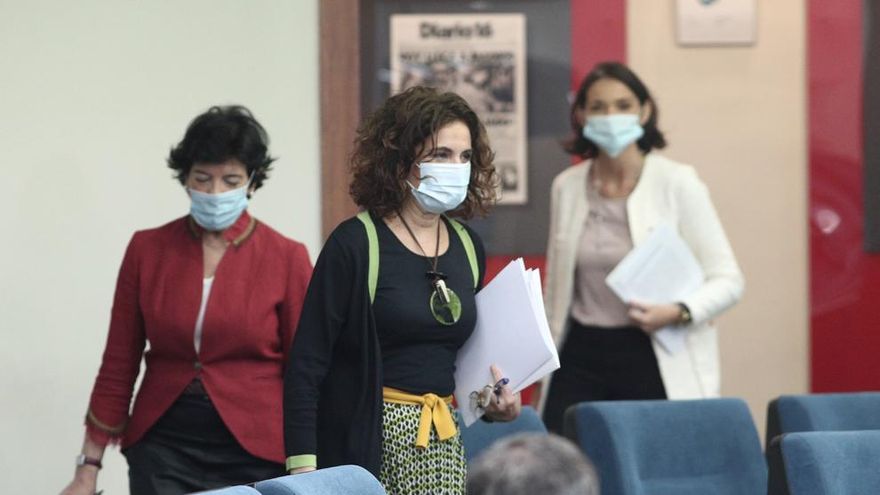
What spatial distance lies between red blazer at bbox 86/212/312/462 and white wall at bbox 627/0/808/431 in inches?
105

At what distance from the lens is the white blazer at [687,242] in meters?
6.02

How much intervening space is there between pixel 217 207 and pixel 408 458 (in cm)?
120

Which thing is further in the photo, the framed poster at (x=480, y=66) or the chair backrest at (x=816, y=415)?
the framed poster at (x=480, y=66)

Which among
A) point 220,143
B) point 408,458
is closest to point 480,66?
point 220,143

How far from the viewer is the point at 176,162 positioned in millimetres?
5090

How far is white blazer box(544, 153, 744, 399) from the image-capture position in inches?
237

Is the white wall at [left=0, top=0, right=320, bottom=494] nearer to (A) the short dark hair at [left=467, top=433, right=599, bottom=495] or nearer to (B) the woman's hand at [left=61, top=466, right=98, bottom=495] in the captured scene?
(B) the woman's hand at [left=61, top=466, right=98, bottom=495]

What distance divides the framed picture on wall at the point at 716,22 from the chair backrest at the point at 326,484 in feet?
13.3

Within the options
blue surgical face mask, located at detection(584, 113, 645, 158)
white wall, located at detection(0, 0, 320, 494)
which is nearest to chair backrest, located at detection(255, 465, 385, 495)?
blue surgical face mask, located at detection(584, 113, 645, 158)

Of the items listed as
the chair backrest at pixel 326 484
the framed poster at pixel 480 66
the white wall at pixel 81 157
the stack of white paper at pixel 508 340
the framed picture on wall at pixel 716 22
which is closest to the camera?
the chair backrest at pixel 326 484

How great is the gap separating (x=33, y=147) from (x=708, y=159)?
279 centimetres

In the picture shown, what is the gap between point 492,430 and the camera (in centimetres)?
497

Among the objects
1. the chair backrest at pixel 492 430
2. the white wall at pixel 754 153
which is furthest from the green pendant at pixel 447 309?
the white wall at pixel 754 153

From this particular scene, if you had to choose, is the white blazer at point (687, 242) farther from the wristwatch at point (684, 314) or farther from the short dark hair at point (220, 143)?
the short dark hair at point (220, 143)
